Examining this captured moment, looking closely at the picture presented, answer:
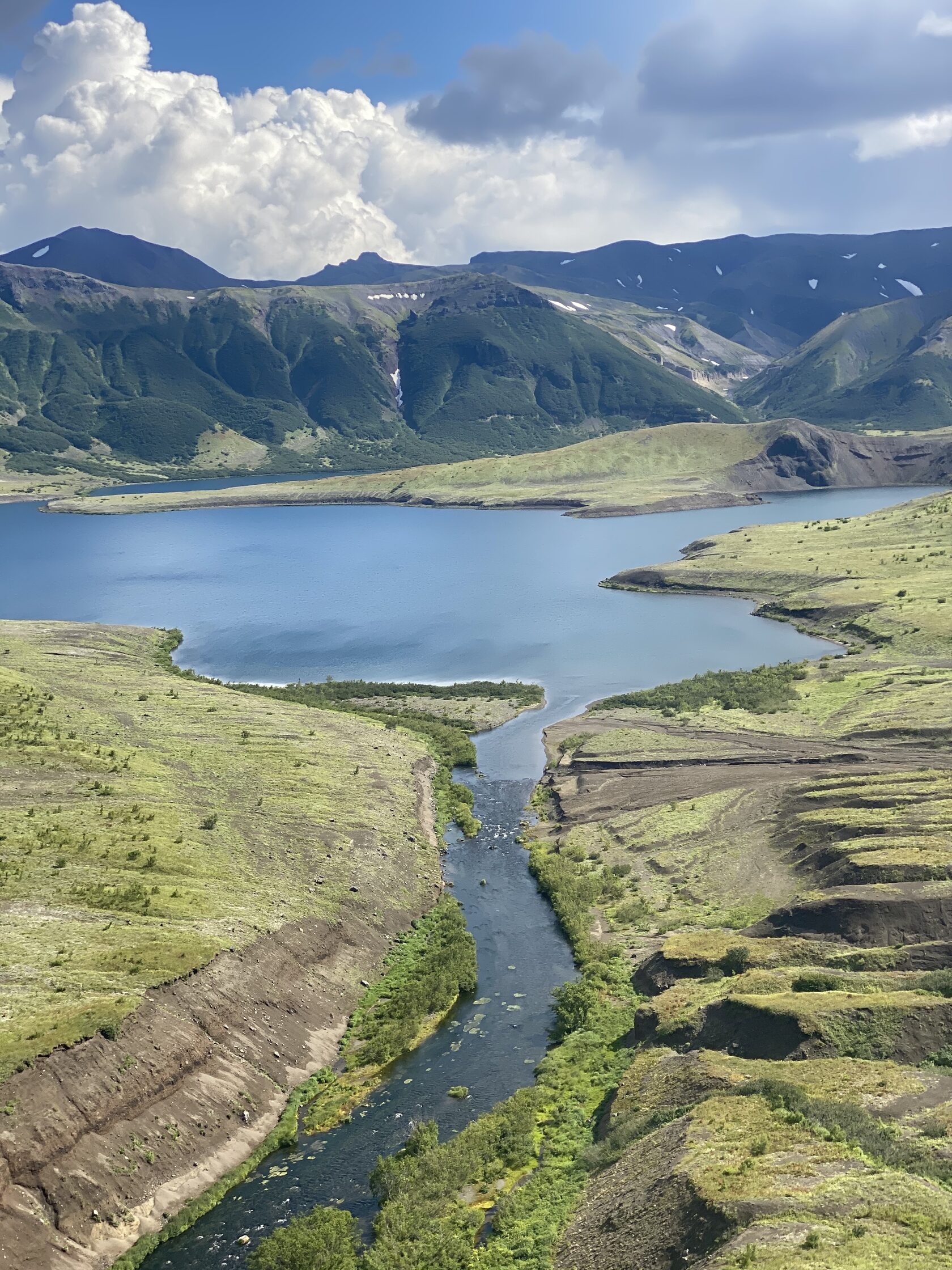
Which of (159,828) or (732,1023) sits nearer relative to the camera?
(732,1023)

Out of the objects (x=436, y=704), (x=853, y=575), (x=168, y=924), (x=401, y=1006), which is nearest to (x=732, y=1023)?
(x=401, y=1006)

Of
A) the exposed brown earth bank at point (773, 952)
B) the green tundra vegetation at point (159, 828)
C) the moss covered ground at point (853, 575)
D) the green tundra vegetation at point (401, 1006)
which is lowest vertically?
the green tundra vegetation at point (401, 1006)

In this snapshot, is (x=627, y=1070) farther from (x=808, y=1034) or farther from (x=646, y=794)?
(x=646, y=794)

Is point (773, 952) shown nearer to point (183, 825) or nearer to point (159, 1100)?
point (159, 1100)

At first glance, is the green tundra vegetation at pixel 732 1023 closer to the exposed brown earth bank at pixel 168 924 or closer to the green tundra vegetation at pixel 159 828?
the exposed brown earth bank at pixel 168 924

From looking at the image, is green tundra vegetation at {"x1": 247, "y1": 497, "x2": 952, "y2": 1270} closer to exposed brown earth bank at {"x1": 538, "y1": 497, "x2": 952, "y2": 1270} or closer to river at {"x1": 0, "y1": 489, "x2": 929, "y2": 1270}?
exposed brown earth bank at {"x1": 538, "y1": 497, "x2": 952, "y2": 1270}

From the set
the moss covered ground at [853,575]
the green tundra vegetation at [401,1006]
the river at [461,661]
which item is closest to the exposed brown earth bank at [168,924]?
the green tundra vegetation at [401,1006]
